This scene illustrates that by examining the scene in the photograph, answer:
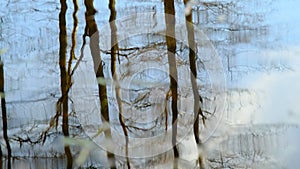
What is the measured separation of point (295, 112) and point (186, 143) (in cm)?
28

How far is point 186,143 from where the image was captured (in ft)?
3.43

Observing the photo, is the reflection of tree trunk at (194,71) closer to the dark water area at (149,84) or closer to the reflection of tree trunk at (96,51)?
the dark water area at (149,84)

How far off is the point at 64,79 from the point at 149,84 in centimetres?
22

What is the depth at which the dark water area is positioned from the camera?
1045mm

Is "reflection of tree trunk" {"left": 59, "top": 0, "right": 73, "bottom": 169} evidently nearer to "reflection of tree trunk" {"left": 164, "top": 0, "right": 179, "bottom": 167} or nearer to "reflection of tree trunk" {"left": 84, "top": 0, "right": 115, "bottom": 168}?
"reflection of tree trunk" {"left": 84, "top": 0, "right": 115, "bottom": 168}

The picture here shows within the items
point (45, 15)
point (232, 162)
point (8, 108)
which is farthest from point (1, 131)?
point (232, 162)

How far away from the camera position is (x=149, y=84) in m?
1.07

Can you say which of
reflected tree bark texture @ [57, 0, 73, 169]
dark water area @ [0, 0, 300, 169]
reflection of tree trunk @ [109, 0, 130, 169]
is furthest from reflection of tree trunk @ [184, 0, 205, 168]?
reflected tree bark texture @ [57, 0, 73, 169]

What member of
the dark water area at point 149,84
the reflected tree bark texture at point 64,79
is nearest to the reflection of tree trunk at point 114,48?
the dark water area at point 149,84

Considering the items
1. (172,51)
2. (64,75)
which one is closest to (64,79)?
(64,75)

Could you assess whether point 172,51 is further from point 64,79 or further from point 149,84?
point 64,79

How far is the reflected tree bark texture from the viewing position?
1058 millimetres

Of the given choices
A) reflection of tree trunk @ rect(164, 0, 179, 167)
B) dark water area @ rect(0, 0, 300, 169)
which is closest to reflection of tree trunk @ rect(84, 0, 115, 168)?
dark water area @ rect(0, 0, 300, 169)

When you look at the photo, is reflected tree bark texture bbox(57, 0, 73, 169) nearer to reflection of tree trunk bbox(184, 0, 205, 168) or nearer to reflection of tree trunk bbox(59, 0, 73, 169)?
reflection of tree trunk bbox(59, 0, 73, 169)
